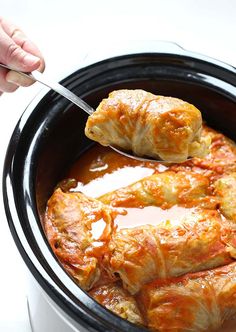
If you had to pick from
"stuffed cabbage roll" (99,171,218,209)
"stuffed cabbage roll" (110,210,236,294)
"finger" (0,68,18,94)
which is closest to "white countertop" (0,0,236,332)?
"finger" (0,68,18,94)

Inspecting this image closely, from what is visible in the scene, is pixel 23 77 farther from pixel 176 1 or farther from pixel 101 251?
pixel 176 1

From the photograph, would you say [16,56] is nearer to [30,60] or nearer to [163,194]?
[30,60]

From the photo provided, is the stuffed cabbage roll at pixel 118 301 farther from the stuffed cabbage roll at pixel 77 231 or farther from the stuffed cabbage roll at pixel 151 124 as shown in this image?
the stuffed cabbage roll at pixel 151 124

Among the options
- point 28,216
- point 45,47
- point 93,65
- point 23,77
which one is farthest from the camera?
point 45,47

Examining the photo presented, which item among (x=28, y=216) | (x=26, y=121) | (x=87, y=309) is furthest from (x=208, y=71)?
(x=87, y=309)

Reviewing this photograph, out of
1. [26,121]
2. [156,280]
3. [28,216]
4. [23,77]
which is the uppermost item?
[23,77]

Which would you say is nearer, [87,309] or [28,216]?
[87,309]

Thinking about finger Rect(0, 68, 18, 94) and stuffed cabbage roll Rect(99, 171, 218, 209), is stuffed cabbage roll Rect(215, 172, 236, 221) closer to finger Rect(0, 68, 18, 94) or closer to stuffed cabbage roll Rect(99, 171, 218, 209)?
stuffed cabbage roll Rect(99, 171, 218, 209)
